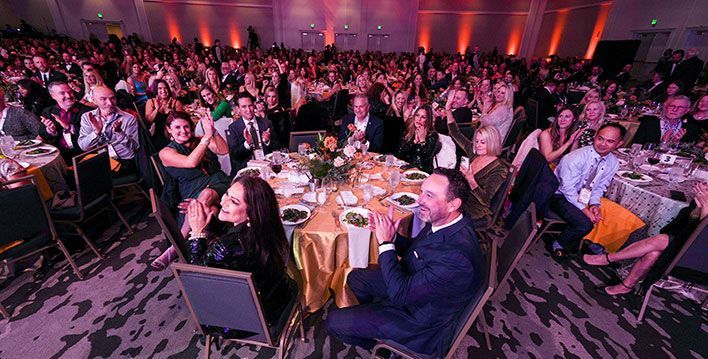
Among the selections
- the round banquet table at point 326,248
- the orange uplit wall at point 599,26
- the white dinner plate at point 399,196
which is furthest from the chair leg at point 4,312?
the orange uplit wall at point 599,26

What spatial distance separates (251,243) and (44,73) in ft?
29.2

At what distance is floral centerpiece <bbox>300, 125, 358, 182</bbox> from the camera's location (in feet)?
8.41

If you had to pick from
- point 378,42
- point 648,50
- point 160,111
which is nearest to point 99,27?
point 378,42

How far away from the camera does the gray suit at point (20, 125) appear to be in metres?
3.68

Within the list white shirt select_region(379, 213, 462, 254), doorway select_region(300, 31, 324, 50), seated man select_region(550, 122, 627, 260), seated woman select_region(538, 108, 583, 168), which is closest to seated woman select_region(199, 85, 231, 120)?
white shirt select_region(379, 213, 462, 254)

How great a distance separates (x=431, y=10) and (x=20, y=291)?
965 inches

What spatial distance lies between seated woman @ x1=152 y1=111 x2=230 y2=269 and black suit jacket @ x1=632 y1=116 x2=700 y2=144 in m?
6.14

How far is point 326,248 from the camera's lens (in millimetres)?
2250

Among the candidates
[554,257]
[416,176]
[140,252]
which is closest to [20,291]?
[140,252]

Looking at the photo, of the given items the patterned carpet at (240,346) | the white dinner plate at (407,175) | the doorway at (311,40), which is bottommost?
the patterned carpet at (240,346)

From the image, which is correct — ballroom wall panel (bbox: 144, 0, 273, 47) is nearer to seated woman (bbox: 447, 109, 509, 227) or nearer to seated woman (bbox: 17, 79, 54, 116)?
seated woman (bbox: 17, 79, 54, 116)

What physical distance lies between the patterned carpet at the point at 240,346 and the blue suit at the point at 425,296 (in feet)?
2.16

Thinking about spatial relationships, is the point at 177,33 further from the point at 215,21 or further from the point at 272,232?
the point at 272,232

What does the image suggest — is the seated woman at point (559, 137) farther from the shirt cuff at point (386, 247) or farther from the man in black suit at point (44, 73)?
the man in black suit at point (44, 73)
